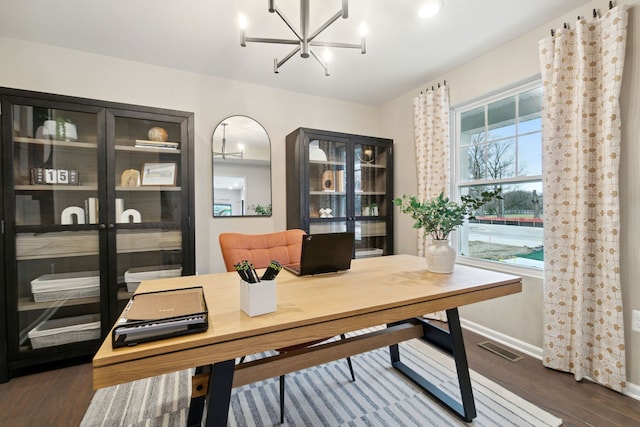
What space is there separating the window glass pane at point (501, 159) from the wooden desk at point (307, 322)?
4.52ft

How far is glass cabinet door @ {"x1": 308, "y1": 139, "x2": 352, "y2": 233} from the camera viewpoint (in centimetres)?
303

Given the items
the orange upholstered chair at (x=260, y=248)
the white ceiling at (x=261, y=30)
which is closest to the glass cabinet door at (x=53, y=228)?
the white ceiling at (x=261, y=30)

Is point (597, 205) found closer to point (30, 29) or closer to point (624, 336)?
point (624, 336)

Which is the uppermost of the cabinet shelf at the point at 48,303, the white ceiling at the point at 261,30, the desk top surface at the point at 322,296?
the white ceiling at the point at 261,30

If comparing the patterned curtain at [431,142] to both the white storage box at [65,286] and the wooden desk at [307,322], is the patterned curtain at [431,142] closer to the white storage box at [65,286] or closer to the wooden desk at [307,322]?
the wooden desk at [307,322]

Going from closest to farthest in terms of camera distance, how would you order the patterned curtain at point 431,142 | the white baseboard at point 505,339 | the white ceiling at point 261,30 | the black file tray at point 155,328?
the black file tray at point 155,328 < the white ceiling at point 261,30 < the white baseboard at point 505,339 < the patterned curtain at point 431,142

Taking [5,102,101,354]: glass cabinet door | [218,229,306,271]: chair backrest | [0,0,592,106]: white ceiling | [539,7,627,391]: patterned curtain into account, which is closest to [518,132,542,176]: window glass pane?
[539,7,627,391]: patterned curtain

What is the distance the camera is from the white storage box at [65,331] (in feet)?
6.62

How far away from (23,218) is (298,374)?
2.24 meters

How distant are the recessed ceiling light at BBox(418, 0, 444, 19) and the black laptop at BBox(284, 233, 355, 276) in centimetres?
160

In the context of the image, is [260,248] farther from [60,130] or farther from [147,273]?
[60,130]

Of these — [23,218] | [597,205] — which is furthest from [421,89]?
[23,218]

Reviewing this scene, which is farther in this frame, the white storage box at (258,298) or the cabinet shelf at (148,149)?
the cabinet shelf at (148,149)

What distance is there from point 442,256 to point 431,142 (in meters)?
1.76
